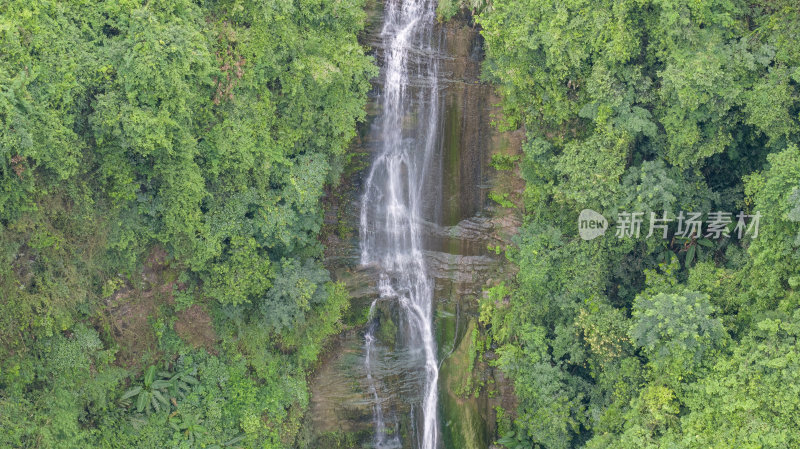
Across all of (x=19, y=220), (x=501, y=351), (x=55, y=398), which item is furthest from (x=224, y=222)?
(x=501, y=351)

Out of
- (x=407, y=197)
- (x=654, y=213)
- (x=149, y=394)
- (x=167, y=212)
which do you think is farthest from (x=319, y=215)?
(x=654, y=213)

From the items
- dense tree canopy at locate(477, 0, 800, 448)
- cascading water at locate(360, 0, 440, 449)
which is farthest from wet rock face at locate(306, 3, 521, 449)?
dense tree canopy at locate(477, 0, 800, 448)

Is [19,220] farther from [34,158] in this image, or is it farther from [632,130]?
[632,130]

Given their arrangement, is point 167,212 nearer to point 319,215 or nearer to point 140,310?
point 140,310

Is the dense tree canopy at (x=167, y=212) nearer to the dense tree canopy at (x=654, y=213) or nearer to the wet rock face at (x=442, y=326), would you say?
the wet rock face at (x=442, y=326)

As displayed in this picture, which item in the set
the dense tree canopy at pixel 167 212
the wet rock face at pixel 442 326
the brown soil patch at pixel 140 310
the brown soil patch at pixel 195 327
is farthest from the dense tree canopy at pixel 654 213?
the brown soil patch at pixel 140 310
